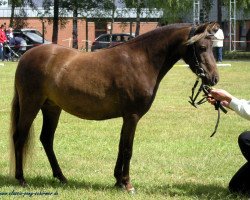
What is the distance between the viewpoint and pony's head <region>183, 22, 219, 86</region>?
6328 mm

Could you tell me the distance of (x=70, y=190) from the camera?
6.74 metres

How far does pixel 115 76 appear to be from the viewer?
657 cm

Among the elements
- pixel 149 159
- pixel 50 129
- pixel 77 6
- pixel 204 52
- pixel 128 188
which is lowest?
pixel 149 159

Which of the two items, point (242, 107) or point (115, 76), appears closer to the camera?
point (242, 107)

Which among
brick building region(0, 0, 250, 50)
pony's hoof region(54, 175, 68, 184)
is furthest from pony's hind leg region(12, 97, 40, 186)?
brick building region(0, 0, 250, 50)

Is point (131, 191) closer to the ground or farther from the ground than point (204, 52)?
closer to the ground

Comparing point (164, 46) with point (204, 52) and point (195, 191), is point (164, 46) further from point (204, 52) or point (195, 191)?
point (195, 191)

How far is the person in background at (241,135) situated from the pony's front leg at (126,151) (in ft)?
3.07

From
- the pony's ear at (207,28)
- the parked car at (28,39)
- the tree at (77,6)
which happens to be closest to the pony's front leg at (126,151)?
the pony's ear at (207,28)

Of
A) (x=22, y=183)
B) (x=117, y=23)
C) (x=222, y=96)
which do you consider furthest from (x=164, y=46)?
(x=117, y=23)

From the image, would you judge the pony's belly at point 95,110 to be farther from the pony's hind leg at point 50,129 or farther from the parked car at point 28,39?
the parked car at point 28,39

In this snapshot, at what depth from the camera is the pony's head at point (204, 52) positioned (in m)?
6.33

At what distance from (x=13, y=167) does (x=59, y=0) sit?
133ft

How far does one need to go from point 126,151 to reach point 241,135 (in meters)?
1.35
